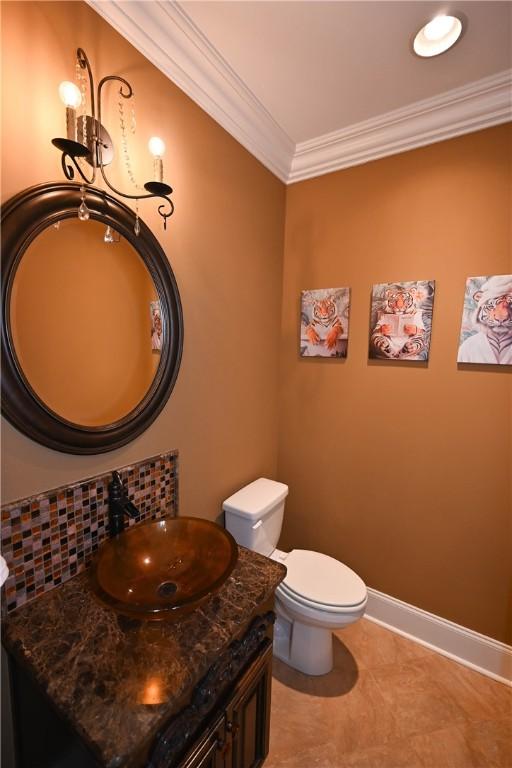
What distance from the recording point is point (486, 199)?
1.51 meters

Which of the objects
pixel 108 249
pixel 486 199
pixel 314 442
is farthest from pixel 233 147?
pixel 314 442

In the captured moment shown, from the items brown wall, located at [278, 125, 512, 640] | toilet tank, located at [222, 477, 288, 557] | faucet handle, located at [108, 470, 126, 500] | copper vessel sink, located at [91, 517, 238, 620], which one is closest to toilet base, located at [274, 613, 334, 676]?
toilet tank, located at [222, 477, 288, 557]

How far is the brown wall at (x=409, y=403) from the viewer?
1.55 m

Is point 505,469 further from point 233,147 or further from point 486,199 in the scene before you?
point 233,147

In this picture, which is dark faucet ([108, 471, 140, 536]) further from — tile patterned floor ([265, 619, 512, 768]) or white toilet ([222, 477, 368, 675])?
tile patterned floor ([265, 619, 512, 768])

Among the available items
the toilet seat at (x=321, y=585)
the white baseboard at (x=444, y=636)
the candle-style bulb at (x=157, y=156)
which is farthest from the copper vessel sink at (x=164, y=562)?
the white baseboard at (x=444, y=636)

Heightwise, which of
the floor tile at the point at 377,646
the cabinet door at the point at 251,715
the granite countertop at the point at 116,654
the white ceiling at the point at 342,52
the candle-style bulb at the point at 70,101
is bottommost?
the floor tile at the point at 377,646

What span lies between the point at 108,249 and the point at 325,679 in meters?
2.13

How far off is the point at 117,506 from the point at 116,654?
1.36ft

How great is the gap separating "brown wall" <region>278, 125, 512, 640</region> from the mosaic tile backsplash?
47.8 inches

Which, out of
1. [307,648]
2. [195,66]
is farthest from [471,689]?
[195,66]

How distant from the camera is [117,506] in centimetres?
109

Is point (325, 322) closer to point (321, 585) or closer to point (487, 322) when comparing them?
point (487, 322)

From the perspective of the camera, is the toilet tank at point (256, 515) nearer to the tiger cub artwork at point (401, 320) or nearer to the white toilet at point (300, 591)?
the white toilet at point (300, 591)
